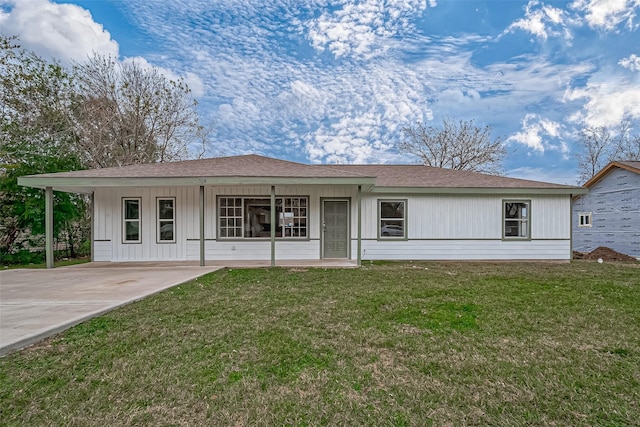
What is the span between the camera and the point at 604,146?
77.3 feet

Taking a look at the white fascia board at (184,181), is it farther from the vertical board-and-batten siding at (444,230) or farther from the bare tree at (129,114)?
the bare tree at (129,114)

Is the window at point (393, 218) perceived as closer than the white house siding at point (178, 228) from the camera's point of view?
No

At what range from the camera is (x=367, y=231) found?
A: 1051 centimetres

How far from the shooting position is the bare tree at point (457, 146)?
21.2 metres

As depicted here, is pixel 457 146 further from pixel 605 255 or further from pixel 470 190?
pixel 470 190

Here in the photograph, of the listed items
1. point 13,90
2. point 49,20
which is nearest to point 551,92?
point 49,20

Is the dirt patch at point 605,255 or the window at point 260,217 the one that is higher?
the window at point 260,217

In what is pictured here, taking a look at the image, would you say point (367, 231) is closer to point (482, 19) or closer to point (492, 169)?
point (482, 19)

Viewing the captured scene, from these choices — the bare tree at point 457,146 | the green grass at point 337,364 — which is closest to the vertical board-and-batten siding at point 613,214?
the bare tree at point 457,146

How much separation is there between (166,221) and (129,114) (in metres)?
9.47

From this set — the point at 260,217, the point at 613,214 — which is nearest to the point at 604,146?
the point at 613,214

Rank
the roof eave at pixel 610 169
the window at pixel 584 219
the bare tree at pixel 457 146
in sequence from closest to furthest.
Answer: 1. the roof eave at pixel 610 169
2. the window at pixel 584 219
3. the bare tree at pixel 457 146

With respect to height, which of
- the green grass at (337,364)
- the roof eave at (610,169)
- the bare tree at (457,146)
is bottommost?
the green grass at (337,364)

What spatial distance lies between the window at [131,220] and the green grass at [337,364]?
5911mm
